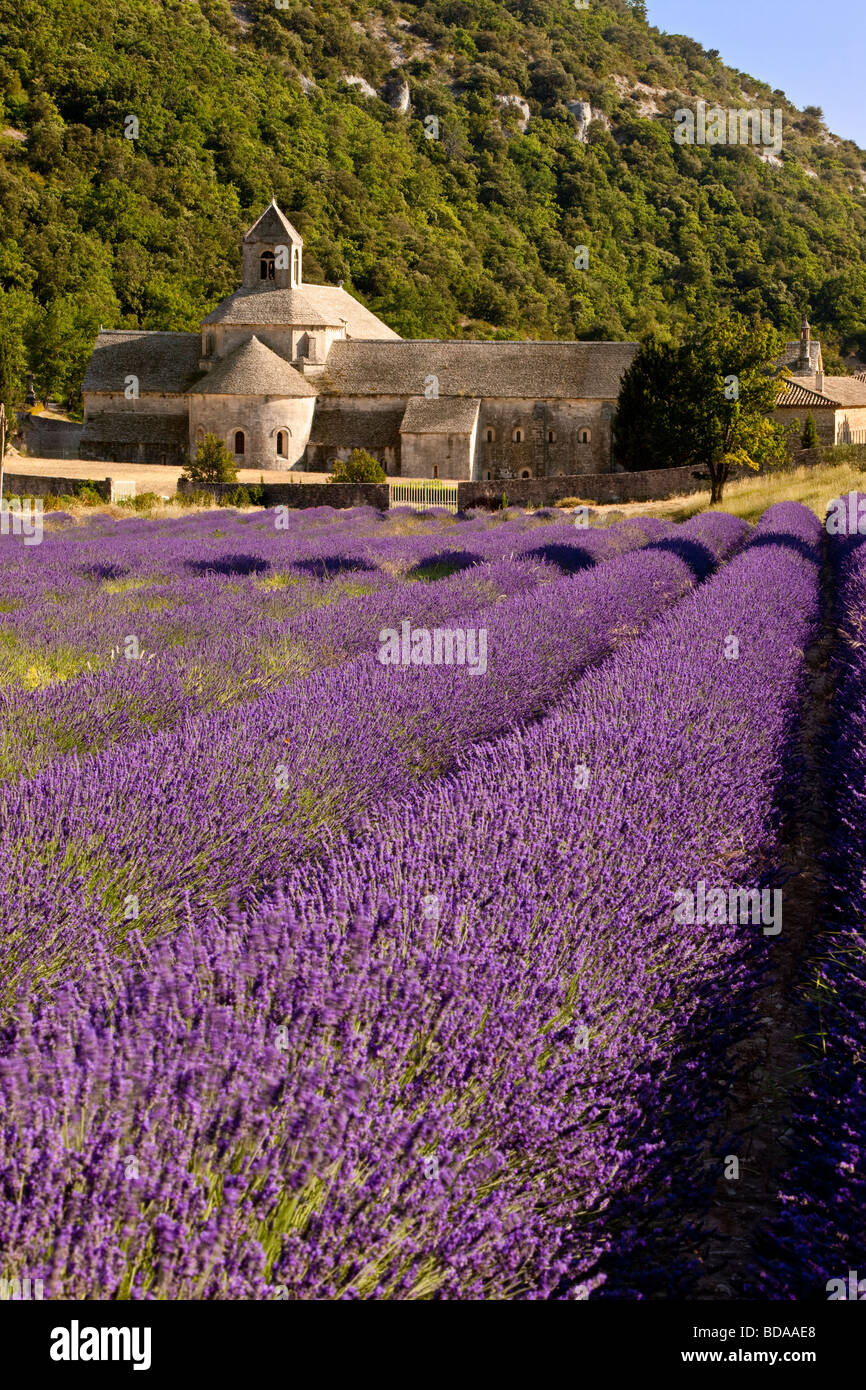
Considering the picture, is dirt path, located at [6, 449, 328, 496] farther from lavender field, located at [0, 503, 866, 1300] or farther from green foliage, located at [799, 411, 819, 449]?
lavender field, located at [0, 503, 866, 1300]

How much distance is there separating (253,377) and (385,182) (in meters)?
57.3

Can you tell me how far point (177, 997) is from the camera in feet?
6.29

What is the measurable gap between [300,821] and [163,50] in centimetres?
10688

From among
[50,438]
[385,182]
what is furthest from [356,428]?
[385,182]

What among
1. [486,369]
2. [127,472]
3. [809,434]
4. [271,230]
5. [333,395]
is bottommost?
[127,472]

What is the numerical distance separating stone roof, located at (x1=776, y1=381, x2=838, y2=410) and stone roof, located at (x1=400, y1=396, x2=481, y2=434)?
13.7 m

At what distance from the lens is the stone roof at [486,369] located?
4219 centimetres

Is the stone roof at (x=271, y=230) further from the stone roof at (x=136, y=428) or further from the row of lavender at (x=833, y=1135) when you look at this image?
the row of lavender at (x=833, y=1135)

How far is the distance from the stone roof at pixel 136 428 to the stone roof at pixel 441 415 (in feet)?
31.2

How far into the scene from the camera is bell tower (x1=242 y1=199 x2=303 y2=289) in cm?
4541

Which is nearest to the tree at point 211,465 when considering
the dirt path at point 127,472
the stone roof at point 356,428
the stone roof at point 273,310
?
the dirt path at point 127,472

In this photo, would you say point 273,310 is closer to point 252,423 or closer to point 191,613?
point 252,423

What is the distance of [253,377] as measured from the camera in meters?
40.7

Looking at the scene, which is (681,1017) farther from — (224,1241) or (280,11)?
(280,11)
